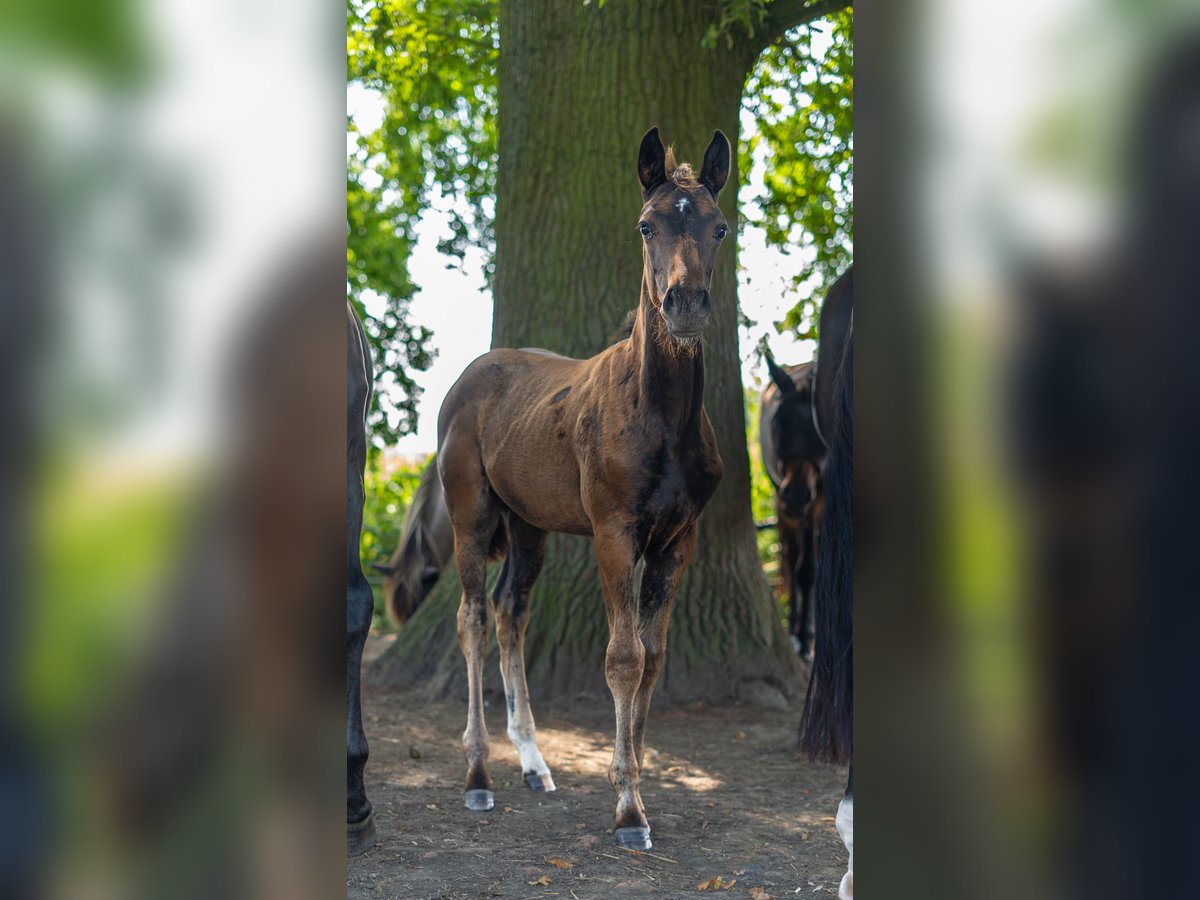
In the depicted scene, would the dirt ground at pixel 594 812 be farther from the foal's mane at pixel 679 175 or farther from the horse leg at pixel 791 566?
the horse leg at pixel 791 566

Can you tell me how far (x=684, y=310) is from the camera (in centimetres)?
439

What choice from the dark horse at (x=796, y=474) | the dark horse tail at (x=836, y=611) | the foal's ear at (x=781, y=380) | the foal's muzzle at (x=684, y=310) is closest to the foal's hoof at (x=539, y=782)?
the dark horse tail at (x=836, y=611)

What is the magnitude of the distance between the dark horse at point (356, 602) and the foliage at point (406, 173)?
7.61 m

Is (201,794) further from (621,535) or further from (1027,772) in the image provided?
(621,535)

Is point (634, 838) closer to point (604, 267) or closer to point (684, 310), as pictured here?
point (684, 310)

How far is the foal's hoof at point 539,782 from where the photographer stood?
5637 millimetres

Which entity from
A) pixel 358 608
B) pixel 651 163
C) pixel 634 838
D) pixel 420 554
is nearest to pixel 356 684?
pixel 358 608

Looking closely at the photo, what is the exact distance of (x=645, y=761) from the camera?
627 cm

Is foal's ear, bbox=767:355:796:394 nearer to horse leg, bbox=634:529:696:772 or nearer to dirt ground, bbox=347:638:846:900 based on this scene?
dirt ground, bbox=347:638:846:900

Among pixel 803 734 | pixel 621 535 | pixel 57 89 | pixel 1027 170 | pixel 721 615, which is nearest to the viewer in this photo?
pixel 57 89

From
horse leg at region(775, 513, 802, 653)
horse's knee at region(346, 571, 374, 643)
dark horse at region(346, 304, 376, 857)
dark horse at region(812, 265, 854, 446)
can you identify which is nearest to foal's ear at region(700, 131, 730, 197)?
dark horse at region(812, 265, 854, 446)

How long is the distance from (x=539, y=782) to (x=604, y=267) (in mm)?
3453

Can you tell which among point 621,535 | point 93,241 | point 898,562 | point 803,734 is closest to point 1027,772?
point 898,562

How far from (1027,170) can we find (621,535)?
3601 millimetres
